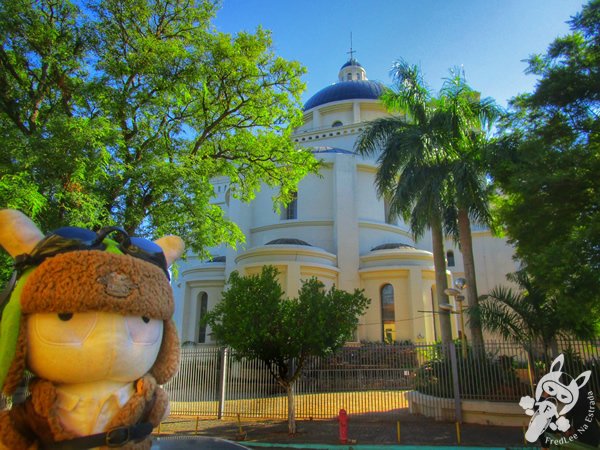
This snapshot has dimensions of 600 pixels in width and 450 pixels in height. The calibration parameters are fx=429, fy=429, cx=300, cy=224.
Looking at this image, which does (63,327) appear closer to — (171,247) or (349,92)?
(171,247)

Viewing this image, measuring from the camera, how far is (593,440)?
5570mm

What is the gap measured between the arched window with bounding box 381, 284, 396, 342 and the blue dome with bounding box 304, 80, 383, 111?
1958cm

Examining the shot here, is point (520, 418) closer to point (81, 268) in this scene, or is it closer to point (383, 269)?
point (81, 268)

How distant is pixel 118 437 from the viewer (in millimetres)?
2766

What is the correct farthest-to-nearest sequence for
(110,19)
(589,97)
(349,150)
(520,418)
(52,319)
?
1. (349,150)
2. (110,19)
3. (520,418)
4. (589,97)
5. (52,319)

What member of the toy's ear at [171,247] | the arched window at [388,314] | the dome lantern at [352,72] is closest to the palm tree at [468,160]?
the arched window at [388,314]

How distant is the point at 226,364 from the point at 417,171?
9.54m

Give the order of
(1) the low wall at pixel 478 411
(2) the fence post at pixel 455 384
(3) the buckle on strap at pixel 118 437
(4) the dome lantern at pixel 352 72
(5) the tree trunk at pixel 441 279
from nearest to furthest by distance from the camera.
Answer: (3) the buckle on strap at pixel 118 437 → (1) the low wall at pixel 478 411 → (2) the fence post at pixel 455 384 → (5) the tree trunk at pixel 441 279 → (4) the dome lantern at pixel 352 72

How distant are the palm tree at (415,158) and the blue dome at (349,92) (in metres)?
22.9

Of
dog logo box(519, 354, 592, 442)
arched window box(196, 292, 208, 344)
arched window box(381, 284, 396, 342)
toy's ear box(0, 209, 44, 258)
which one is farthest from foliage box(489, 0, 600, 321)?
arched window box(196, 292, 208, 344)

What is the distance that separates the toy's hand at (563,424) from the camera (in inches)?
229

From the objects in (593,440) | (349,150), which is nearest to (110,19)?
(593,440)

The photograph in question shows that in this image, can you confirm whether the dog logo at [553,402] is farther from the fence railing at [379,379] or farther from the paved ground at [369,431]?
the fence railing at [379,379]

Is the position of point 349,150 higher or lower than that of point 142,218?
higher
